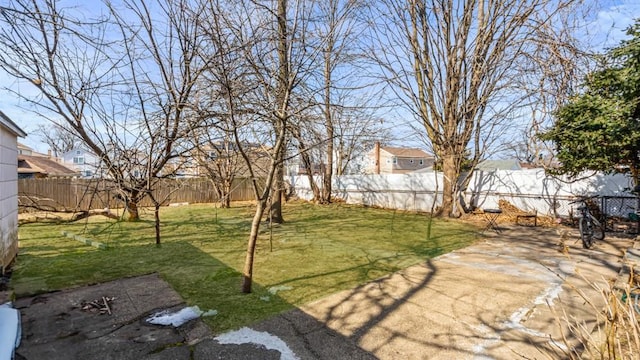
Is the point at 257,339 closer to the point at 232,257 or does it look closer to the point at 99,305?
the point at 99,305

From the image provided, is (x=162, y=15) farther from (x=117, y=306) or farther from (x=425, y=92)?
(x=425, y=92)

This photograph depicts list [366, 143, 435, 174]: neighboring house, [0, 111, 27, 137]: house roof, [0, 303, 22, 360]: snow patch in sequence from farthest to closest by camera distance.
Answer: [366, 143, 435, 174]: neighboring house < [0, 111, 27, 137]: house roof < [0, 303, 22, 360]: snow patch

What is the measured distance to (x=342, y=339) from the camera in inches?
106

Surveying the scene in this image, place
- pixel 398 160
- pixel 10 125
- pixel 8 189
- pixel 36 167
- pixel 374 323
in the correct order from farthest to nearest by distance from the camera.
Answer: pixel 398 160 → pixel 36 167 → pixel 8 189 → pixel 10 125 → pixel 374 323

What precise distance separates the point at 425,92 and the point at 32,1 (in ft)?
30.6

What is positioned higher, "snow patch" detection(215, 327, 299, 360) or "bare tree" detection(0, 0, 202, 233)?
"bare tree" detection(0, 0, 202, 233)

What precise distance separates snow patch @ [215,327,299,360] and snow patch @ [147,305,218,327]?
48cm

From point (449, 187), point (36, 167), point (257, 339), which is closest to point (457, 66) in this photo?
point (449, 187)

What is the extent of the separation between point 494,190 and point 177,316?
10.1m

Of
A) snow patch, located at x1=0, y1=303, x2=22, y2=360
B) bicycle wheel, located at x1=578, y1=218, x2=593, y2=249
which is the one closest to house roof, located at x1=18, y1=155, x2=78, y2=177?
snow patch, located at x1=0, y1=303, x2=22, y2=360

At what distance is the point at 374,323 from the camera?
2.96m

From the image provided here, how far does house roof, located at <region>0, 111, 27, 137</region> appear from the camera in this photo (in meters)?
4.18

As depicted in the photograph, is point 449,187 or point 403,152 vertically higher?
point 403,152

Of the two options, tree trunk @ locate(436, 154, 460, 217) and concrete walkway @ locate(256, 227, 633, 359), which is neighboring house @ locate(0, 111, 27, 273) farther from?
tree trunk @ locate(436, 154, 460, 217)
